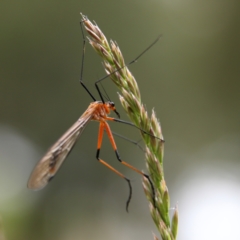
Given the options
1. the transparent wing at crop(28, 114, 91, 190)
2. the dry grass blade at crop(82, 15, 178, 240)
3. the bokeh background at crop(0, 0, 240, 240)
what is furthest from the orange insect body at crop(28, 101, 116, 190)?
the bokeh background at crop(0, 0, 240, 240)

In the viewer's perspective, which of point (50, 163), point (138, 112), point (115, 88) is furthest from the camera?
point (115, 88)

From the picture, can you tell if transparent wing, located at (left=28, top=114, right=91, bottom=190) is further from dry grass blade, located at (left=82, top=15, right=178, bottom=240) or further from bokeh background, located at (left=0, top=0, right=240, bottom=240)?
bokeh background, located at (left=0, top=0, right=240, bottom=240)

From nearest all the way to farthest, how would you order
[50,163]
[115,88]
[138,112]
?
[138,112] < [50,163] < [115,88]

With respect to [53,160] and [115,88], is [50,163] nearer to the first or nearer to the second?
[53,160]

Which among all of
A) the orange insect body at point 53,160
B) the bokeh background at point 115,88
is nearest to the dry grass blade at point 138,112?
the orange insect body at point 53,160

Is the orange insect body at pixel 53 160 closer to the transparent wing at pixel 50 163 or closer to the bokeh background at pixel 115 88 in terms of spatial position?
the transparent wing at pixel 50 163

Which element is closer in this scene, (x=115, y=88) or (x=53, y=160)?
(x=53, y=160)

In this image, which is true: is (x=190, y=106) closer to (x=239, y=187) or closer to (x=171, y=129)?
(x=171, y=129)

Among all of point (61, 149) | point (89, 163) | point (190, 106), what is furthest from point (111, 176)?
point (61, 149)

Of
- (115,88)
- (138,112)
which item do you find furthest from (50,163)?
(115,88)
